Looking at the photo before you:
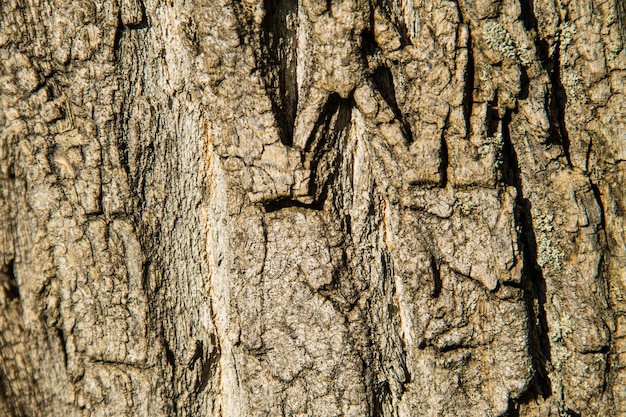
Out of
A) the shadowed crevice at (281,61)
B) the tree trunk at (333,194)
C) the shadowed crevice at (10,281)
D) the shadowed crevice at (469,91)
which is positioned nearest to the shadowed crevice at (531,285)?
the tree trunk at (333,194)

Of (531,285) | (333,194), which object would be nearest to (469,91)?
(333,194)

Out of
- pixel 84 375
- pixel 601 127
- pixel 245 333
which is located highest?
pixel 601 127

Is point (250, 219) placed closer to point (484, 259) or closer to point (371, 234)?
point (371, 234)

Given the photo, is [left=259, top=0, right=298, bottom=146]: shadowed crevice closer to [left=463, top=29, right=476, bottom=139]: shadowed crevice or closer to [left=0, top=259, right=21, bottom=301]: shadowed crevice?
[left=463, top=29, right=476, bottom=139]: shadowed crevice

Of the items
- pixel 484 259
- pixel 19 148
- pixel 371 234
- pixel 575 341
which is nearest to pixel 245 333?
pixel 371 234

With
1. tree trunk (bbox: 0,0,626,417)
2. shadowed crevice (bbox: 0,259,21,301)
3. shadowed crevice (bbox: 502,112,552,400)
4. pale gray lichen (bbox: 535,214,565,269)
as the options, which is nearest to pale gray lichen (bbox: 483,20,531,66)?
tree trunk (bbox: 0,0,626,417)

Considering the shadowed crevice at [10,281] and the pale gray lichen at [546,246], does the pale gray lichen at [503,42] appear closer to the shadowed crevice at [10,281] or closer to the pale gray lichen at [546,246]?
the pale gray lichen at [546,246]
